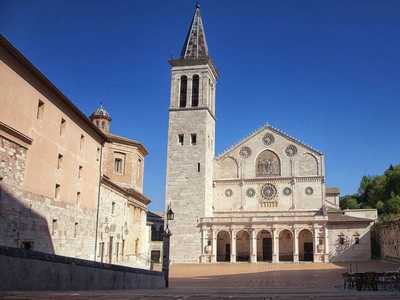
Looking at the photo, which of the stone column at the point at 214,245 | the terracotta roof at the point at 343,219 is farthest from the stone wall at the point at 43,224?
the terracotta roof at the point at 343,219

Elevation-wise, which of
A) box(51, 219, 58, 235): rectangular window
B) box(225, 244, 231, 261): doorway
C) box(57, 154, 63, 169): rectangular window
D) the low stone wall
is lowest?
A: box(225, 244, 231, 261): doorway

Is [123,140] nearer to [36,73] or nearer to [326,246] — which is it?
[36,73]

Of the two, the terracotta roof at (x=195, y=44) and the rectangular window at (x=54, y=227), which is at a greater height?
the terracotta roof at (x=195, y=44)

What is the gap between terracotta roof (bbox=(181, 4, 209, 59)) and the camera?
5169 centimetres

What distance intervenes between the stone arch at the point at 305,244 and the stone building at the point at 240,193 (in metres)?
0.11

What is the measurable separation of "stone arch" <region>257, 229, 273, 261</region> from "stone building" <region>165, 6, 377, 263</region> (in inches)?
4.5

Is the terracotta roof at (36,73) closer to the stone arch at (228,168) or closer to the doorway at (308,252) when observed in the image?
the stone arch at (228,168)

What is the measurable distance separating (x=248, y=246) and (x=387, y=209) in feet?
82.3

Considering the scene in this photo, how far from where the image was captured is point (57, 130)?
64.7 feet

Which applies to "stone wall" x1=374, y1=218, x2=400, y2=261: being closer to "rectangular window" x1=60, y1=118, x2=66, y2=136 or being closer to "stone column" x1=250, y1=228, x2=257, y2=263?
"stone column" x1=250, y1=228, x2=257, y2=263

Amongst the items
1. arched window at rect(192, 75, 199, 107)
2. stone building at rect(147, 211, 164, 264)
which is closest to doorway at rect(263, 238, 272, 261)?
stone building at rect(147, 211, 164, 264)

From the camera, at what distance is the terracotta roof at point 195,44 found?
2035 inches

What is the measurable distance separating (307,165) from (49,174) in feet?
120

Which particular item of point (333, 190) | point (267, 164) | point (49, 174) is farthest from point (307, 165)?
point (49, 174)
